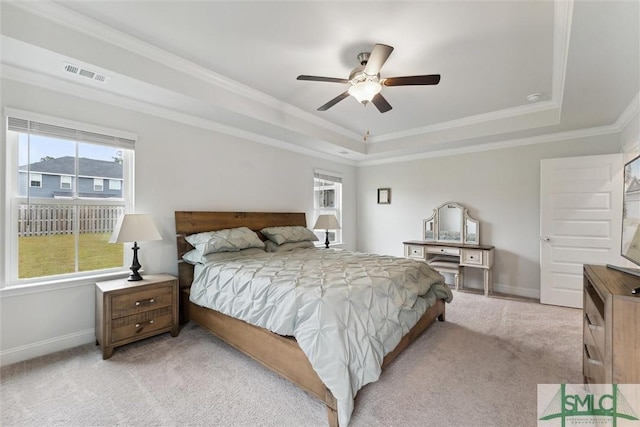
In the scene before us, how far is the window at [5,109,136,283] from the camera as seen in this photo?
240cm

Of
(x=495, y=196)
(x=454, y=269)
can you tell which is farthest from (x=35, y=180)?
(x=495, y=196)

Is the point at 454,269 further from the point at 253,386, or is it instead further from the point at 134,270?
the point at 134,270

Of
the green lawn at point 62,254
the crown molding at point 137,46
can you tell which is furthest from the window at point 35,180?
the crown molding at point 137,46

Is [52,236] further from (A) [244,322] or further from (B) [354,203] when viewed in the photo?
(B) [354,203]

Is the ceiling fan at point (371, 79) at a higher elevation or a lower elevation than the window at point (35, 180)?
higher

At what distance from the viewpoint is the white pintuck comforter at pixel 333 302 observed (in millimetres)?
1725

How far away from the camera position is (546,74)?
9.37ft

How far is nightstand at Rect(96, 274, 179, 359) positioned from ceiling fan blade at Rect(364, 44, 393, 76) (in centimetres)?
270

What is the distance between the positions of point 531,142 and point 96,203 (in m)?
5.70

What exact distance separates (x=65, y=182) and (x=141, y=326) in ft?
5.01

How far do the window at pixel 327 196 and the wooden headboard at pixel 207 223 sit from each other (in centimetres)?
104

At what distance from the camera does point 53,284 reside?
8.27 feet

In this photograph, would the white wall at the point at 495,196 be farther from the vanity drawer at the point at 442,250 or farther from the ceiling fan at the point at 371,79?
the ceiling fan at the point at 371,79

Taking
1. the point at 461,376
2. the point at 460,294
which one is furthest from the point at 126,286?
the point at 460,294
